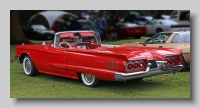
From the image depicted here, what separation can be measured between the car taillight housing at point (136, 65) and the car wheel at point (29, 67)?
311 centimetres

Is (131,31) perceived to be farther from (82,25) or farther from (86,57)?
(86,57)

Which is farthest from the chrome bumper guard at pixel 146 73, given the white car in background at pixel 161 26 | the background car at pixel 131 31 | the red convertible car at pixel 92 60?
the white car in background at pixel 161 26

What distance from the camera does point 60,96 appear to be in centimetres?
712

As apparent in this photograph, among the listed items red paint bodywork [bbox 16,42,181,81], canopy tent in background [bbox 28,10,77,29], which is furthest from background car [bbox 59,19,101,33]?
red paint bodywork [bbox 16,42,181,81]

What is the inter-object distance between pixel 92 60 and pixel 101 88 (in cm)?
73

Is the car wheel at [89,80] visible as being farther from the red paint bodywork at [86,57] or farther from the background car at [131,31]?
the background car at [131,31]

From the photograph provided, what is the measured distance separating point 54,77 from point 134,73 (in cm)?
286

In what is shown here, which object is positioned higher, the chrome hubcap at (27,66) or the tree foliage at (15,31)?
the tree foliage at (15,31)

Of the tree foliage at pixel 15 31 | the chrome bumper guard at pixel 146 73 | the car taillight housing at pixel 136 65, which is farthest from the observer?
the tree foliage at pixel 15 31

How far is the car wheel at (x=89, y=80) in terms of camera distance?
748 centimetres

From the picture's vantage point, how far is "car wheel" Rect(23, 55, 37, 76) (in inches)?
355

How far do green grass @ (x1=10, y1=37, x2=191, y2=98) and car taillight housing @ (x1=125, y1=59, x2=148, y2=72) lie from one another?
56 centimetres

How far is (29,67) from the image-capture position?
30.1 ft

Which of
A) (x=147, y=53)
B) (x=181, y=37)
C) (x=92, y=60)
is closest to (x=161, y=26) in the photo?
(x=181, y=37)
